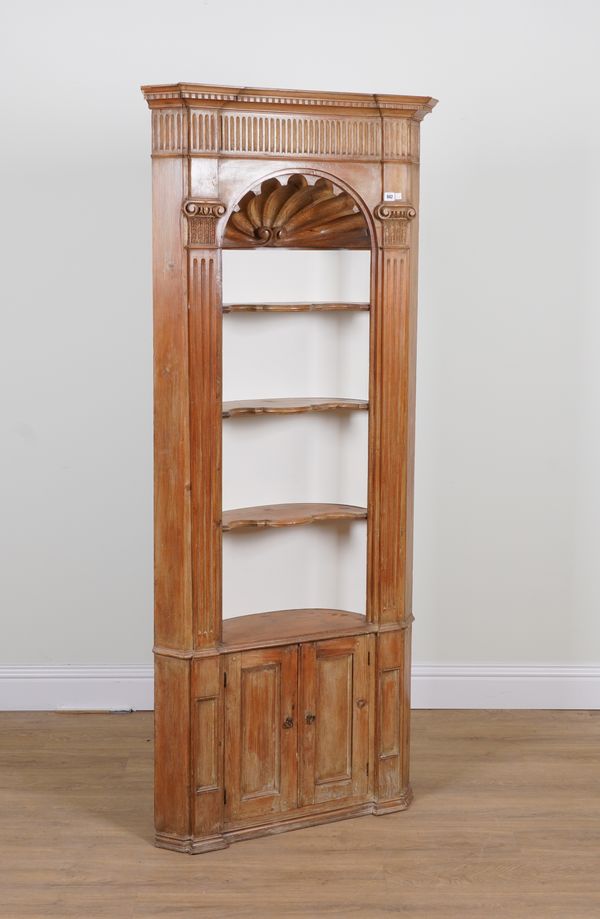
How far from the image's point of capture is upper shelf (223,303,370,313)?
3.89m

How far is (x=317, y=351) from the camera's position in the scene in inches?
165

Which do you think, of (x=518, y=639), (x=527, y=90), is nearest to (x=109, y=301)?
(x=527, y=90)

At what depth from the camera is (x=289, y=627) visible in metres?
4.08

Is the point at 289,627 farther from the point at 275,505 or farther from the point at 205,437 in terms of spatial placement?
the point at 205,437

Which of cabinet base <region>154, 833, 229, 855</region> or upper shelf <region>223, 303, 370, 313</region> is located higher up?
upper shelf <region>223, 303, 370, 313</region>

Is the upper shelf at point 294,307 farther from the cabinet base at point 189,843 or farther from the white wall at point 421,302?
the cabinet base at point 189,843

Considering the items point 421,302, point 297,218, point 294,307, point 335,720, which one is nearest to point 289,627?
point 335,720

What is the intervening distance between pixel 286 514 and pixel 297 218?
106cm

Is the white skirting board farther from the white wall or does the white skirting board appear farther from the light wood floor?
the light wood floor

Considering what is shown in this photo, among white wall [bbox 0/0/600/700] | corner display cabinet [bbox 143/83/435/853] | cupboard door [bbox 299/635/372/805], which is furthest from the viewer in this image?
white wall [bbox 0/0/600/700]

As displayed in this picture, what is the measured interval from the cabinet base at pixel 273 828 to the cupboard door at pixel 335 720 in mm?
49

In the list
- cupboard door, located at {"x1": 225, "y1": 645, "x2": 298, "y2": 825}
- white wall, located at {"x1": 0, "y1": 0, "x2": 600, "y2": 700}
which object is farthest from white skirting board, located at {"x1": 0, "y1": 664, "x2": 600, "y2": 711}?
cupboard door, located at {"x1": 225, "y1": 645, "x2": 298, "y2": 825}

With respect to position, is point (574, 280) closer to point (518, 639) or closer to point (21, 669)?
point (518, 639)

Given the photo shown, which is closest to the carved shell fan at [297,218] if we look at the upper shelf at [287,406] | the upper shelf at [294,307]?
the upper shelf at [294,307]
